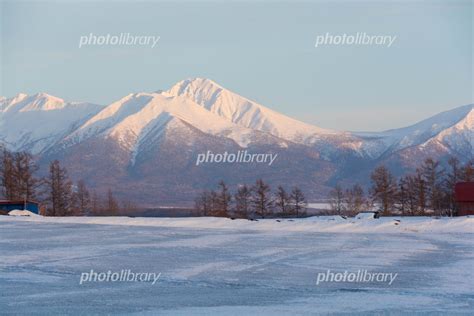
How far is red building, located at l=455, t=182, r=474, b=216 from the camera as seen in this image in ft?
208

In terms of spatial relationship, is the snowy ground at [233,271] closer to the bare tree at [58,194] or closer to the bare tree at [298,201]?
the bare tree at [58,194]

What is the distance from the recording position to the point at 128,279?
20.5 metres

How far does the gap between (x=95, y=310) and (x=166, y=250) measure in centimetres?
1253

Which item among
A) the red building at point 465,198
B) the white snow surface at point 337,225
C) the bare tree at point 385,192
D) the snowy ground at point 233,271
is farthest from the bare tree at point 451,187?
the snowy ground at point 233,271

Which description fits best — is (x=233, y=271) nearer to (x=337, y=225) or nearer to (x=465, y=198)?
(x=337, y=225)

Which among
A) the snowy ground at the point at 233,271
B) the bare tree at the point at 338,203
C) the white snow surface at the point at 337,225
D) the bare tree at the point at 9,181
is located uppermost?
the bare tree at the point at 9,181

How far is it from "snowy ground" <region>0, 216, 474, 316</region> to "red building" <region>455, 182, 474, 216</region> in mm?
25680

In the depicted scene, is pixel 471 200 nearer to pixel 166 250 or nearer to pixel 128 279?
pixel 166 250

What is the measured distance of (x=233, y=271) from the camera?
22188 millimetres

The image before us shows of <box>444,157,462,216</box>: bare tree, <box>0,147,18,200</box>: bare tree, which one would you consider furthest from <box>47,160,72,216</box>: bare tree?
<box>444,157,462,216</box>: bare tree

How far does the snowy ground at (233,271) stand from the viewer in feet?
54.0

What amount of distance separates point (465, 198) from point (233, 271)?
46630 mm

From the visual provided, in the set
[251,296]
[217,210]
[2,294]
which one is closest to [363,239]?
[251,296]

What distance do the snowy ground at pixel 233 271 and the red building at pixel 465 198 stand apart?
25.7 metres
